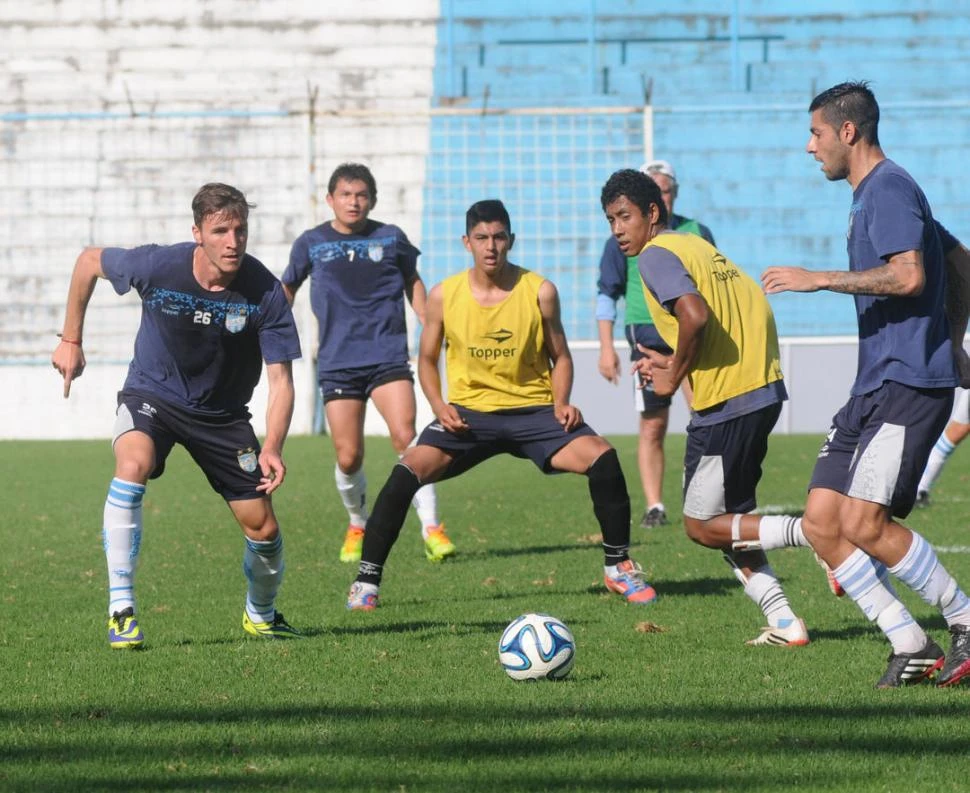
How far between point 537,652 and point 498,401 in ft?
8.23

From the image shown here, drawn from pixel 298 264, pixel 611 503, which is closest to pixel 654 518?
pixel 298 264

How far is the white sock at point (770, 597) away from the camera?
6.41m

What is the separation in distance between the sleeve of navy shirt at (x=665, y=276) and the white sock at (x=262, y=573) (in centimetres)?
186

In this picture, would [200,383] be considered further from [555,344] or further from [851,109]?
[851,109]

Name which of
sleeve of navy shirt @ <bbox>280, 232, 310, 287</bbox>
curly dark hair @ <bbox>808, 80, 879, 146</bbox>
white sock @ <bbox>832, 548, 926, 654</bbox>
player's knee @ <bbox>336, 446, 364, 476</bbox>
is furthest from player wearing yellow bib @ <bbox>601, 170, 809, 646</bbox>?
sleeve of navy shirt @ <bbox>280, 232, 310, 287</bbox>

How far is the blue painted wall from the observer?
22.4m

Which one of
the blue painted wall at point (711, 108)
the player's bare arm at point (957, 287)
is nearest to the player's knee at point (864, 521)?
the player's bare arm at point (957, 287)

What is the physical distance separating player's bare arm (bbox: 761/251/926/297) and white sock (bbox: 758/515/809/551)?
4.63 ft

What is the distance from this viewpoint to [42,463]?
16.6m

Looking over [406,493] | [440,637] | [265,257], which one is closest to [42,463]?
[265,257]

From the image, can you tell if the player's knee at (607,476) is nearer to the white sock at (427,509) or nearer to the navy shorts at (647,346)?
the white sock at (427,509)

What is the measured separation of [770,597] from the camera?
6.53m

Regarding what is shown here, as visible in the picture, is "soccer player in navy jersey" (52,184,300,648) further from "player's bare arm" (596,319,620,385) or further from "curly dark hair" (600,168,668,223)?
"player's bare arm" (596,319,620,385)

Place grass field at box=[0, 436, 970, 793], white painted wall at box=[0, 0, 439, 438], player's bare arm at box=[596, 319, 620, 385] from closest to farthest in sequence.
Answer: grass field at box=[0, 436, 970, 793] < player's bare arm at box=[596, 319, 620, 385] < white painted wall at box=[0, 0, 439, 438]
